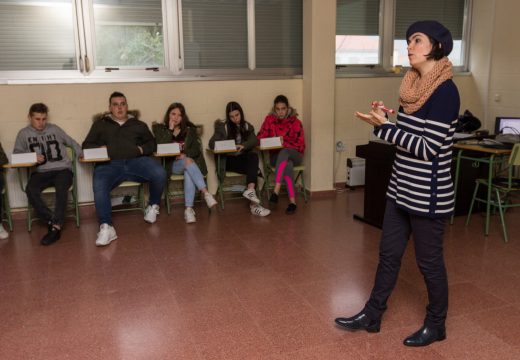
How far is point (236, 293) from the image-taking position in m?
3.26

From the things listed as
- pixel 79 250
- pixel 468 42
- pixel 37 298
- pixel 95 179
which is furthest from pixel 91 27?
pixel 468 42

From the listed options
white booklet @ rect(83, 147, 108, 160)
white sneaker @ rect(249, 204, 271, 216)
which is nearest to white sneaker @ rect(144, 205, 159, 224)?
white booklet @ rect(83, 147, 108, 160)

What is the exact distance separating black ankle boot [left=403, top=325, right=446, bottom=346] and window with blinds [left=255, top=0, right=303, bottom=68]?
399 cm

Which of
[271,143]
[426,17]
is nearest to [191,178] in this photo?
[271,143]

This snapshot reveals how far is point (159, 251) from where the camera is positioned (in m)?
4.11

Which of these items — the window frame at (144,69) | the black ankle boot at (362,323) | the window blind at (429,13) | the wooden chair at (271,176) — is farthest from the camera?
the window blind at (429,13)

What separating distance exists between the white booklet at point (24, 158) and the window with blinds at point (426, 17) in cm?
444

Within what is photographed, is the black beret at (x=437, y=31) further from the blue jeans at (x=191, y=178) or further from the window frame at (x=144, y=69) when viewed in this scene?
the window frame at (x=144, y=69)

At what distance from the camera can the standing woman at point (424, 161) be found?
225cm

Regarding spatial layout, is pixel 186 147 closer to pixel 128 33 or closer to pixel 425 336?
pixel 128 33

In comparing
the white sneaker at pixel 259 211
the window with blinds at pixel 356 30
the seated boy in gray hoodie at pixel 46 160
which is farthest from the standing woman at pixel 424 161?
the window with blinds at pixel 356 30

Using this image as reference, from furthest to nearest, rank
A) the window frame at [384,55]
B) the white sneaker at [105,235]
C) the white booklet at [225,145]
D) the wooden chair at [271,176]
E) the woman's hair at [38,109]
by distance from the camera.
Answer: the window frame at [384,55], the wooden chair at [271,176], the white booklet at [225,145], the woman's hair at [38,109], the white sneaker at [105,235]

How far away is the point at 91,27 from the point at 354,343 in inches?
162

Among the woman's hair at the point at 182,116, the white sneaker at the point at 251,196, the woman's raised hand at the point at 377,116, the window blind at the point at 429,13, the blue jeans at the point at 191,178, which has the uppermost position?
the window blind at the point at 429,13
